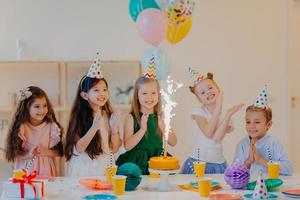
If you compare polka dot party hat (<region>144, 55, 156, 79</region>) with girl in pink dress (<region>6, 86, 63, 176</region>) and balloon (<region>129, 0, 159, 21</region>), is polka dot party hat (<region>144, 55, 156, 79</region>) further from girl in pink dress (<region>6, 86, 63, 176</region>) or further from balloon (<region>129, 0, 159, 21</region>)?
girl in pink dress (<region>6, 86, 63, 176</region>)

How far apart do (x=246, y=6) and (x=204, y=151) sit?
1423mm

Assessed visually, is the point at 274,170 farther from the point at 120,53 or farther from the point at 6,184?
the point at 120,53

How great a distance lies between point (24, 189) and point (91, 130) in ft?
2.86

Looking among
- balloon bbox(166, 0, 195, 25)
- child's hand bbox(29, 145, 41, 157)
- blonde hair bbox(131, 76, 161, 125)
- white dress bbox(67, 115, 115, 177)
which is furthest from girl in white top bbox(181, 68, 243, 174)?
child's hand bbox(29, 145, 41, 157)

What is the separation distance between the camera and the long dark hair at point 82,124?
10.1 ft

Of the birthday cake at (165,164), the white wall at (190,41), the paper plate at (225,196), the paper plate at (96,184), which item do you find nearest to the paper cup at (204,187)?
the paper plate at (225,196)

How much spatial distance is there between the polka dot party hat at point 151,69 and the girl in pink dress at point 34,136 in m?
0.66

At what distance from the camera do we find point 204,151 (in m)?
3.29

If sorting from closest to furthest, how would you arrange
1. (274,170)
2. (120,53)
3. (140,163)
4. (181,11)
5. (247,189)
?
Result: (247,189)
(274,170)
(181,11)
(140,163)
(120,53)

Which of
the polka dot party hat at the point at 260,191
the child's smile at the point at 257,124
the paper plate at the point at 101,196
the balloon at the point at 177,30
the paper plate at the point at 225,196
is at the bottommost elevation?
the paper plate at the point at 225,196

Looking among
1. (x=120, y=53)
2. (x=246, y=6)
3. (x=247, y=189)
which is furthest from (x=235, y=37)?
(x=247, y=189)

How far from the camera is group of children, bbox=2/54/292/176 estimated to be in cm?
306

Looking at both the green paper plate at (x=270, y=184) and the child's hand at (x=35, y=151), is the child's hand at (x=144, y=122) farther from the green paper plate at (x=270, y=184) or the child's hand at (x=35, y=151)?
the green paper plate at (x=270, y=184)

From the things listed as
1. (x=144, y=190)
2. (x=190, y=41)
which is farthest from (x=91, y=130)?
(x=190, y=41)
